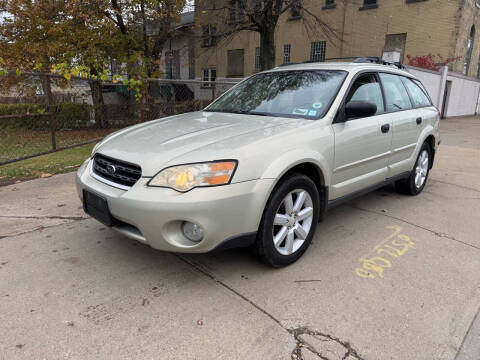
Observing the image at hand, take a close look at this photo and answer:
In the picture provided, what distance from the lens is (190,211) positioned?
94.3 inches

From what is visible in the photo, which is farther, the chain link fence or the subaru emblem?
the chain link fence

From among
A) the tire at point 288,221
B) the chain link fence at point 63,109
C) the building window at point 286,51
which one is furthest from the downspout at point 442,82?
the tire at point 288,221

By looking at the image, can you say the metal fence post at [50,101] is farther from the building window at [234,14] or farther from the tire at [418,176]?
the building window at [234,14]

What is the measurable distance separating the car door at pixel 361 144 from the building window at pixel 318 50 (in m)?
23.0

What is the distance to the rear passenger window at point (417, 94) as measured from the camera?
478cm

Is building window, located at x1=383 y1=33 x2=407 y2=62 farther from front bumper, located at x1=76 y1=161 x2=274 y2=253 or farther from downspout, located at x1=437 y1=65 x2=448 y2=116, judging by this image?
front bumper, located at x1=76 y1=161 x2=274 y2=253

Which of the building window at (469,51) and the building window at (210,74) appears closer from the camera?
the building window at (469,51)

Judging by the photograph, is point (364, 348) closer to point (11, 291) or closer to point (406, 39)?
point (11, 291)

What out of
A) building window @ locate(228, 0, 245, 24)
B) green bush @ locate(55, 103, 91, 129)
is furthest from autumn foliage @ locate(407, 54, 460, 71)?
green bush @ locate(55, 103, 91, 129)

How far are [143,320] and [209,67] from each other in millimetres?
31690

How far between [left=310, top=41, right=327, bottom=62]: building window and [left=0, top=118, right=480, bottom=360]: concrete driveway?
23621 millimetres

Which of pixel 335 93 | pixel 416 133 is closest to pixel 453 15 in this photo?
pixel 416 133

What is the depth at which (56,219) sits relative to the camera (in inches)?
157

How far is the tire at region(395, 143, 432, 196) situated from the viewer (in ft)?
16.1
